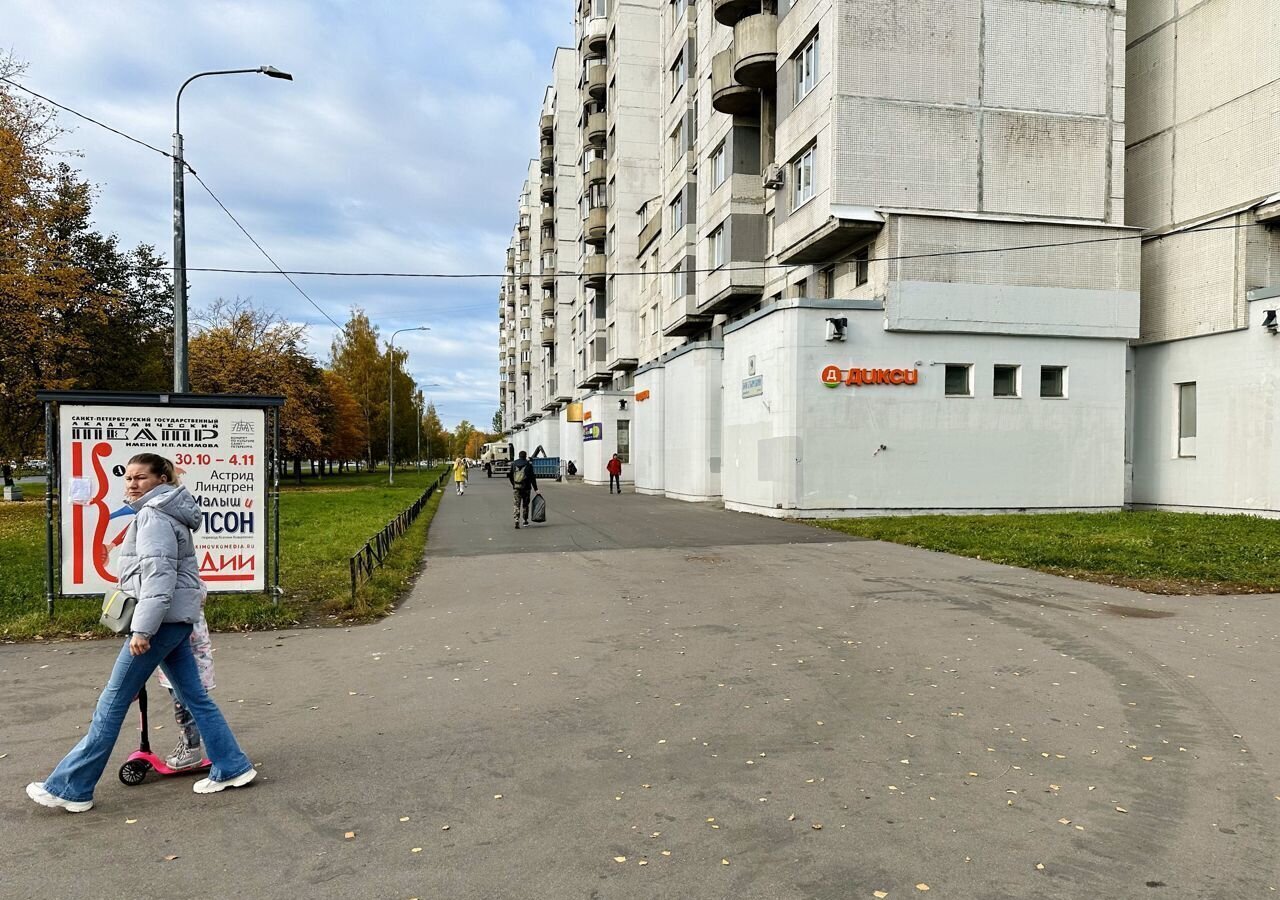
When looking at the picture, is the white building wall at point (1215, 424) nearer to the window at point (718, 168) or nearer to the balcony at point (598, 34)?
the window at point (718, 168)

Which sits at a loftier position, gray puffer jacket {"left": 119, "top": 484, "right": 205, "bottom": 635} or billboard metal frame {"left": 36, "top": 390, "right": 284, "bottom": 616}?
billboard metal frame {"left": 36, "top": 390, "right": 284, "bottom": 616}

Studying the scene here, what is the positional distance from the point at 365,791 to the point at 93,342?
105ft

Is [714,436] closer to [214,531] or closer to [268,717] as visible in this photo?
[214,531]

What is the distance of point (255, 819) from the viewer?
13.1ft

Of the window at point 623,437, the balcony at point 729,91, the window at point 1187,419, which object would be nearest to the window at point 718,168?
the balcony at point 729,91

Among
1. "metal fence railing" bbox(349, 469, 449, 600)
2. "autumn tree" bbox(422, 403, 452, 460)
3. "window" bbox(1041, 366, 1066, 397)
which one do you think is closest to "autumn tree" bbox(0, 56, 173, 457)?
"metal fence railing" bbox(349, 469, 449, 600)

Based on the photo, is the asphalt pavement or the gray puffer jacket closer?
the asphalt pavement

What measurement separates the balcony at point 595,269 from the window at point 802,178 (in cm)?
2668

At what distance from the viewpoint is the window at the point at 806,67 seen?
21.8 meters

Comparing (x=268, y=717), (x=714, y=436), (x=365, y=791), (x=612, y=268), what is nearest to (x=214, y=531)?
(x=268, y=717)

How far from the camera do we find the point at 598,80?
159ft

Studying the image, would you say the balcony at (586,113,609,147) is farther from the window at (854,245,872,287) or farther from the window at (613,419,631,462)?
the window at (854,245,872,287)

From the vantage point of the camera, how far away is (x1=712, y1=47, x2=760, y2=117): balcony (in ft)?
86.3

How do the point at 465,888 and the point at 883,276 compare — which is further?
the point at 883,276
